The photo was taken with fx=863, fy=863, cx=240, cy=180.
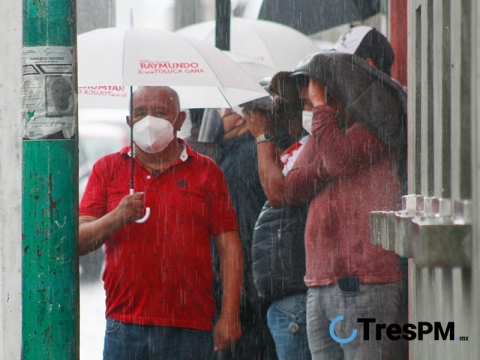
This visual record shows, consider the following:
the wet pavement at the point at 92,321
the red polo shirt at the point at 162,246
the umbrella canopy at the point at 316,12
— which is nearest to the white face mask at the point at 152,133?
the red polo shirt at the point at 162,246

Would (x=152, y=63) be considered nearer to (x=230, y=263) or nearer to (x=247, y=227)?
(x=230, y=263)

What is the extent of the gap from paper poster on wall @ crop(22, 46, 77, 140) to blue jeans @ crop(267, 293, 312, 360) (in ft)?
7.90

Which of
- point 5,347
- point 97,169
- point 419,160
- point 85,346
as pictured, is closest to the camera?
point 419,160

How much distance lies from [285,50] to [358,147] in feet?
14.2

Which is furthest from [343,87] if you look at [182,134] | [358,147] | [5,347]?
[182,134]

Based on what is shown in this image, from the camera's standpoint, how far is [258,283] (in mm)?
5301

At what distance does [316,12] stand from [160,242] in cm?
630

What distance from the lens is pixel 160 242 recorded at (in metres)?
4.84

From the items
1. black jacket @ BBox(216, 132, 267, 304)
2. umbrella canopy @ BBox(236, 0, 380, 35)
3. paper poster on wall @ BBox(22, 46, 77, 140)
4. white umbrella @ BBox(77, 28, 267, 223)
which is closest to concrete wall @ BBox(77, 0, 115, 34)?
umbrella canopy @ BBox(236, 0, 380, 35)

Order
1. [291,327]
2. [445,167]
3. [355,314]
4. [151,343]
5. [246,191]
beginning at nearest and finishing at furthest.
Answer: [445,167], [355,314], [151,343], [291,327], [246,191]

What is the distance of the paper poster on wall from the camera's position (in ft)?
10.4

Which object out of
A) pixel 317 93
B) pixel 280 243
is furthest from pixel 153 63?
pixel 280 243

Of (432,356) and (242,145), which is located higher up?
(242,145)

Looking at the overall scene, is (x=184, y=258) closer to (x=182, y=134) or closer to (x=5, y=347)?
(x=5, y=347)
